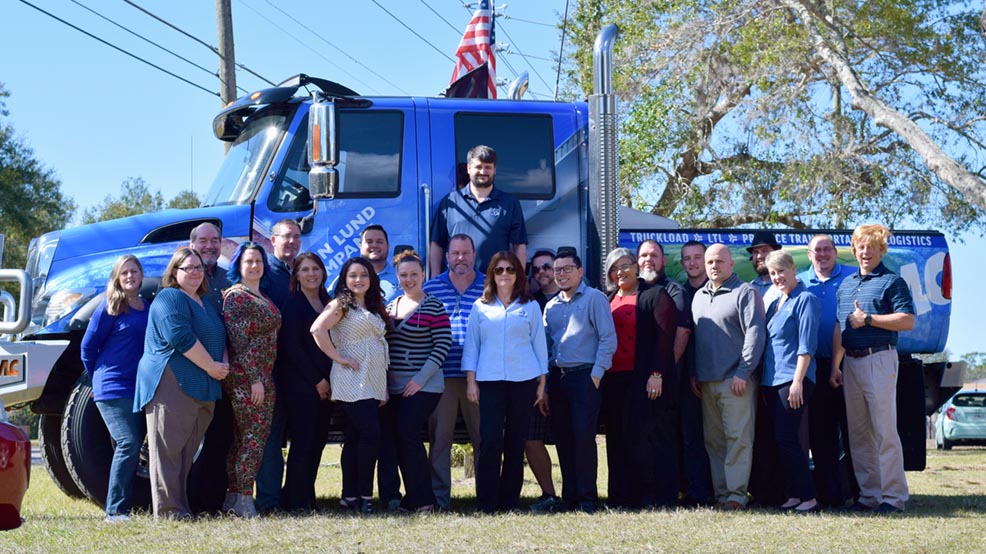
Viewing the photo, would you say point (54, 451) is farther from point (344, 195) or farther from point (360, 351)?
point (344, 195)

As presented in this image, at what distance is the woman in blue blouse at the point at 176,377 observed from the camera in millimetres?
6926

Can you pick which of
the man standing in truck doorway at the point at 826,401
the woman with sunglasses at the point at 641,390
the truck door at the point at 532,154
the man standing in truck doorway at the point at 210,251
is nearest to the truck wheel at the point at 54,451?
the man standing in truck doorway at the point at 210,251

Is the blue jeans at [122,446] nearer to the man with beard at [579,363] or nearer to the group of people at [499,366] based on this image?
the group of people at [499,366]

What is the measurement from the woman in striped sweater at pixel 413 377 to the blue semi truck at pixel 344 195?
60 centimetres

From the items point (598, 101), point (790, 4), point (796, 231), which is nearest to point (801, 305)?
point (796, 231)

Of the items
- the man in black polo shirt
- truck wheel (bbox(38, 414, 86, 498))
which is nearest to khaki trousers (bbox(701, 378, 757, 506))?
the man in black polo shirt

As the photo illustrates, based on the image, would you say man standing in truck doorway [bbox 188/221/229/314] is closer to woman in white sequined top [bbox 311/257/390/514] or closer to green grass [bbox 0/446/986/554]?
woman in white sequined top [bbox 311/257/390/514]

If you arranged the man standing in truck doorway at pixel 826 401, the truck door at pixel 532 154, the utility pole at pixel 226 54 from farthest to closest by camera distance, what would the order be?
the utility pole at pixel 226 54 → the truck door at pixel 532 154 → the man standing in truck doorway at pixel 826 401

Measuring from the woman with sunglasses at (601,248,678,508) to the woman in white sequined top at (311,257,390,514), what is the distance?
1639 mm

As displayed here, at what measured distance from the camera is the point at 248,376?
7.25 metres

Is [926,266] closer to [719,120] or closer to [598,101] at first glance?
[598,101]

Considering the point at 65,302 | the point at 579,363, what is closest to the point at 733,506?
the point at 579,363

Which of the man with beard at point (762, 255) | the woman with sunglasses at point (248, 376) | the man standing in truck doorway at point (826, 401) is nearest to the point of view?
the woman with sunglasses at point (248, 376)

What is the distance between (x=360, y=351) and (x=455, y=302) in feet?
2.76
